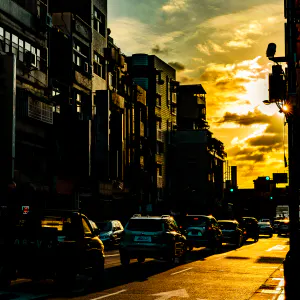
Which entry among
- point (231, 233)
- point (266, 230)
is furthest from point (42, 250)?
point (266, 230)

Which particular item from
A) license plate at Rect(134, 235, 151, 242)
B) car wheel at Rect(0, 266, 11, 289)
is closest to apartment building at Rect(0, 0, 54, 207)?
license plate at Rect(134, 235, 151, 242)

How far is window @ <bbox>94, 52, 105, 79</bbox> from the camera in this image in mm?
58312

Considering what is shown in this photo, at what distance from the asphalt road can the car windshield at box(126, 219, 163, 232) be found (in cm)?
132

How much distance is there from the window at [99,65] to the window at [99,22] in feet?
7.78

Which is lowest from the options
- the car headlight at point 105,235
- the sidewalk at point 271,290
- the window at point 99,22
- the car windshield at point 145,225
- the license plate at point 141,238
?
the sidewalk at point 271,290

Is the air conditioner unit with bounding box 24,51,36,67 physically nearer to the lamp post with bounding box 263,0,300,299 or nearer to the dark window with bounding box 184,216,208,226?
the dark window with bounding box 184,216,208,226

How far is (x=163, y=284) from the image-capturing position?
17953mm

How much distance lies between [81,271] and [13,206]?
237 cm

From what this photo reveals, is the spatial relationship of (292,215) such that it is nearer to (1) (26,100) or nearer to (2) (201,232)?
(2) (201,232)

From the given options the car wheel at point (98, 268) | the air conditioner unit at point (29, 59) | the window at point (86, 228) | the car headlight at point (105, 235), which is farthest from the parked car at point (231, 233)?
the window at point (86, 228)

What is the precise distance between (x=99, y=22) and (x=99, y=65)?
4005mm

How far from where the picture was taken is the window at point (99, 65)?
5831 centimetres

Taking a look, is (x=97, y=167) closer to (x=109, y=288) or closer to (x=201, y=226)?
(x=201, y=226)

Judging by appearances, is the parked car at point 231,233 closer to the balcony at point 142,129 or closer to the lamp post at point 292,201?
the lamp post at point 292,201
